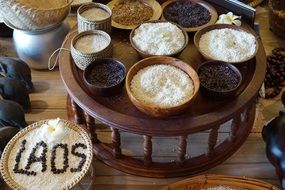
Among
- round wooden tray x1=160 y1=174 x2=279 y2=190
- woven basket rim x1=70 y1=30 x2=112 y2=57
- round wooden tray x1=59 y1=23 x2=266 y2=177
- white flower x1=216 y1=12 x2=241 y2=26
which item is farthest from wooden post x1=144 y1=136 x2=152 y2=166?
white flower x1=216 y1=12 x2=241 y2=26

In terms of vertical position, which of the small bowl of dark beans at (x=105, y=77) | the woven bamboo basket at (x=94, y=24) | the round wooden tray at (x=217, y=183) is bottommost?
the round wooden tray at (x=217, y=183)

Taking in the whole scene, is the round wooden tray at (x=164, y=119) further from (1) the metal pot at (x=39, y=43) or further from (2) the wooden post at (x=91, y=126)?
(1) the metal pot at (x=39, y=43)

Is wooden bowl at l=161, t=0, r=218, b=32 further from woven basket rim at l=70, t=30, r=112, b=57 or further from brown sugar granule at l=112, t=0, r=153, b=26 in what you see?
woven basket rim at l=70, t=30, r=112, b=57

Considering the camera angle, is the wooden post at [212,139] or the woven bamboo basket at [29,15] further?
the woven bamboo basket at [29,15]

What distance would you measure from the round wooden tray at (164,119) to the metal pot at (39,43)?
202 millimetres

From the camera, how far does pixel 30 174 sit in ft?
3.92

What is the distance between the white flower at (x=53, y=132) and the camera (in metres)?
1.27

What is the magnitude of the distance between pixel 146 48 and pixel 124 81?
0.17 metres

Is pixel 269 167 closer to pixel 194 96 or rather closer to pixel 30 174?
pixel 194 96

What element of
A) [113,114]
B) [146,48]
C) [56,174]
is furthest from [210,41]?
[56,174]

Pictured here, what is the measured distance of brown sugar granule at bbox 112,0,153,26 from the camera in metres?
1.61

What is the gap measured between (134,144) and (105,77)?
32 centimetres

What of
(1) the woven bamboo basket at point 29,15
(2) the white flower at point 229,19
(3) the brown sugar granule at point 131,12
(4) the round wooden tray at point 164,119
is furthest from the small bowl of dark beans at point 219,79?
(1) the woven bamboo basket at point 29,15

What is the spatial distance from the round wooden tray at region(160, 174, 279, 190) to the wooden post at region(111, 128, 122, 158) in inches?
8.3
